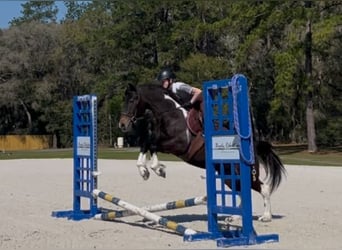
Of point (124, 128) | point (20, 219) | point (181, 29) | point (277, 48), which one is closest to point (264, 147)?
point (124, 128)

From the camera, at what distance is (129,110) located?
11.5m

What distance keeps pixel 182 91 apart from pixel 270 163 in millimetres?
2037

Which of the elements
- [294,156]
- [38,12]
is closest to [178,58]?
[294,156]

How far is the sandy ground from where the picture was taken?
9992 millimetres

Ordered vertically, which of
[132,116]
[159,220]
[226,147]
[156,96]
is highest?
[156,96]

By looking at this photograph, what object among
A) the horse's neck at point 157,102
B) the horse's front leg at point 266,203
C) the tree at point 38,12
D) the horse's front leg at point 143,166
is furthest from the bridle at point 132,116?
the tree at point 38,12

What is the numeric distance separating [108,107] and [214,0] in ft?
60.9

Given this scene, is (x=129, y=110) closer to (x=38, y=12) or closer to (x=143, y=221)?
(x=143, y=221)

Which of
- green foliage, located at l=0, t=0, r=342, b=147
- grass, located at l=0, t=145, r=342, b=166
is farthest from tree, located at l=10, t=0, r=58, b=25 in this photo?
grass, located at l=0, t=145, r=342, b=166

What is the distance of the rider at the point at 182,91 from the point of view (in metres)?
11.6

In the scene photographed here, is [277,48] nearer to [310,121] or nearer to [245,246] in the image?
[310,121]

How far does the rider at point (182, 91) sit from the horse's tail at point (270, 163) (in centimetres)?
149

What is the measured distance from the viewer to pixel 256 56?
50625mm

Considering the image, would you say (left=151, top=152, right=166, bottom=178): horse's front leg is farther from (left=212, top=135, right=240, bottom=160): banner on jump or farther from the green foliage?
the green foliage
